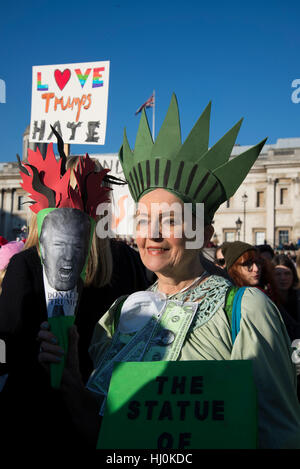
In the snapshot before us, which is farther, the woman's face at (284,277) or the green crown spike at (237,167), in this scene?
the woman's face at (284,277)

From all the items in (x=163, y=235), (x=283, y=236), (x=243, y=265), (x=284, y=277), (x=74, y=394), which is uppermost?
(x=283, y=236)

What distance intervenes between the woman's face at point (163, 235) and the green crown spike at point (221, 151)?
Answer: 0.57ft

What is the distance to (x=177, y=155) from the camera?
1.63m

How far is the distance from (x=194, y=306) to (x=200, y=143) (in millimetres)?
577

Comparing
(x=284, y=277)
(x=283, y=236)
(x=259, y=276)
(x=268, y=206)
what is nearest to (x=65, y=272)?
(x=259, y=276)

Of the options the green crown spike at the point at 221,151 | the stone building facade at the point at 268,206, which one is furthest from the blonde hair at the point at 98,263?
the stone building facade at the point at 268,206

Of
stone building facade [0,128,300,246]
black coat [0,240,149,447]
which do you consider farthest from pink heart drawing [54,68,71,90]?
stone building facade [0,128,300,246]

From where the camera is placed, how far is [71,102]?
3941 mm

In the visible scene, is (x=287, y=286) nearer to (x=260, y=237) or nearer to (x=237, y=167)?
(x=237, y=167)

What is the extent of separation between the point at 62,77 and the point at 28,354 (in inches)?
113

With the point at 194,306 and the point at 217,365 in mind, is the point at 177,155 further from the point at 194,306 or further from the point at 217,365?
the point at 217,365

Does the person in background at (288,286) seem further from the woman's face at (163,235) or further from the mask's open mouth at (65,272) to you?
the mask's open mouth at (65,272)

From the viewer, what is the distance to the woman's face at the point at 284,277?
4938 millimetres
